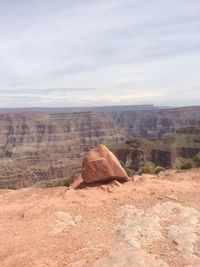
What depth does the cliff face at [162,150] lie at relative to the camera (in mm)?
79562

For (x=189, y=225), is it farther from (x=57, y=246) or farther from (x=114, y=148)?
(x=114, y=148)

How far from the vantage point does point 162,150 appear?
83.1 metres

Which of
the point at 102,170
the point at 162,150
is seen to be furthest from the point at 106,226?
the point at 162,150

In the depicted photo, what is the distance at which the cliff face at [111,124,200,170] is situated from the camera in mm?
79562

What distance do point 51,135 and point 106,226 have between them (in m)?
158

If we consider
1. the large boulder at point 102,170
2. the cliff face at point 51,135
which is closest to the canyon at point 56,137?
the cliff face at point 51,135

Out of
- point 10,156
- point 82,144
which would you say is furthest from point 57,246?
point 82,144

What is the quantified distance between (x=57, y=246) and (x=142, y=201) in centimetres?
360

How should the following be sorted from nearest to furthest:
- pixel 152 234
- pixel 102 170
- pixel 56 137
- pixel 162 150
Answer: pixel 152 234 < pixel 102 170 < pixel 162 150 < pixel 56 137

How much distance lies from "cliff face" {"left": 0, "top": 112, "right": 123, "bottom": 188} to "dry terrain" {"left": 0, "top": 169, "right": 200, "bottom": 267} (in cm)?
11876

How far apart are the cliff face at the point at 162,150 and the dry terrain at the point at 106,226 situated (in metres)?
62.3

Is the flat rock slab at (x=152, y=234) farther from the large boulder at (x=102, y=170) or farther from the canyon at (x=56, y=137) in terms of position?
the canyon at (x=56, y=137)

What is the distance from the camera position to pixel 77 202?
13.6 m

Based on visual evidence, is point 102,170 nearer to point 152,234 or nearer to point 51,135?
point 152,234
